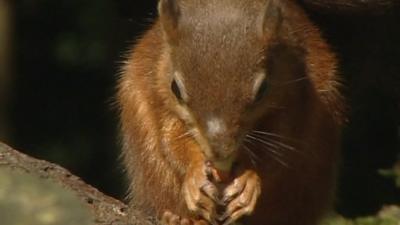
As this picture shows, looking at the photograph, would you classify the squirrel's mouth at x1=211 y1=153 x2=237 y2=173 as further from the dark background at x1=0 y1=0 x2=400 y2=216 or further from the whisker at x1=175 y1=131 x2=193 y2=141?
the dark background at x1=0 y1=0 x2=400 y2=216

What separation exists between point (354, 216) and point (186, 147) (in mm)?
1991

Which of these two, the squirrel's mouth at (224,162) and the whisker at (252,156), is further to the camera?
the whisker at (252,156)

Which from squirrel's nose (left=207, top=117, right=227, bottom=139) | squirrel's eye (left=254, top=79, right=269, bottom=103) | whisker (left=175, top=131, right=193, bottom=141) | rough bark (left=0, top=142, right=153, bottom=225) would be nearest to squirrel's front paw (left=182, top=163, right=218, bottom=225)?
whisker (left=175, top=131, right=193, bottom=141)

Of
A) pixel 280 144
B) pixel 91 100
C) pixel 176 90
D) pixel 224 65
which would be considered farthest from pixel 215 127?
pixel 91 100

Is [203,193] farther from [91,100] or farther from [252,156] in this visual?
[91,100]

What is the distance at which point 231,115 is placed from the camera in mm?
2980

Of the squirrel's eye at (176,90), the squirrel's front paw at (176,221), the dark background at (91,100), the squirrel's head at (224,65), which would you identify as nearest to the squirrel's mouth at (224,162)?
the squirrel's head at (224,65)

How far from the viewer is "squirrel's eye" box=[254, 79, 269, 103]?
3125mm

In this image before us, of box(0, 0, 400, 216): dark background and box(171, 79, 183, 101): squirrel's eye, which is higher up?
box(171, 79, 183, 101): squirrel's eye

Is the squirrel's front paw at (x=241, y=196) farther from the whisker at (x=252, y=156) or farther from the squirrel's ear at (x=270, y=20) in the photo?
the squirrel's ear at (x=270, y=20)

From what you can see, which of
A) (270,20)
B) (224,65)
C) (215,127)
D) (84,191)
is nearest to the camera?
(84,191)

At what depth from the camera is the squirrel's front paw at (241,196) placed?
3398mm

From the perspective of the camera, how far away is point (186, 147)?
3.57 metres

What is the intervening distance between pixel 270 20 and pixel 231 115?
51 centimetres
